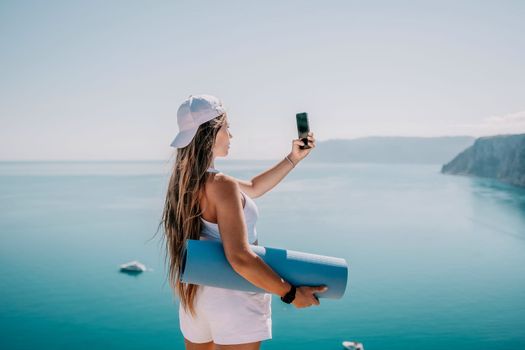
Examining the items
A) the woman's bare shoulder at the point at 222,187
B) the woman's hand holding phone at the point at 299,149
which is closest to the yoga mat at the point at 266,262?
the woman's bare shoulder at the point at 222,187

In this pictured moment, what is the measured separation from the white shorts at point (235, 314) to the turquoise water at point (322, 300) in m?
7.21

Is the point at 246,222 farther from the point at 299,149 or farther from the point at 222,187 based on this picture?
the point at 299,149

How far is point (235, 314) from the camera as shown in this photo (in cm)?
165

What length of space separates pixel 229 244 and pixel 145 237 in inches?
1272

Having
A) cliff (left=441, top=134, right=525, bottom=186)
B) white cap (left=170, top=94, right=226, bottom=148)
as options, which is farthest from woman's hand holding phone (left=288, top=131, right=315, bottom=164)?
cliff (left=441, top=134, right=525, bottom=186)

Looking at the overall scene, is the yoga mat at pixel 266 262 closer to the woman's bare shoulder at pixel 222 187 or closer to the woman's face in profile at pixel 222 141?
the woman's bare shoulder at pixel 222 187

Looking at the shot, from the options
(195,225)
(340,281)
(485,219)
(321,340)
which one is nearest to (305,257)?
(340,281)

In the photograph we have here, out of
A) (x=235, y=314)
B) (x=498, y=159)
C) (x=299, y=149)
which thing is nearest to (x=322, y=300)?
(x=299, y=149)

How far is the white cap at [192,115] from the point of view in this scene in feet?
5.27

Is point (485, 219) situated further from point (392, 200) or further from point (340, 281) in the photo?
point (340, 281)

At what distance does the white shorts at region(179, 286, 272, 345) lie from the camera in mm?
1633

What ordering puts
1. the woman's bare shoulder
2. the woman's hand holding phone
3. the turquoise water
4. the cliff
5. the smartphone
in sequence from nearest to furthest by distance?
the woman's bare shoulder
the smartphone
the woman's hand holding phone
the turquoise water
the cliff

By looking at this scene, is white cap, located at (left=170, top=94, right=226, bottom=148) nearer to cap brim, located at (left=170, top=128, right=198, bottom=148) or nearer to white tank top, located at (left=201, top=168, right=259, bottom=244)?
cap brim, located at (left=170, top=128, right=198, bottom=148)

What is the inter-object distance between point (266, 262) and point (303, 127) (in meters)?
0.93
